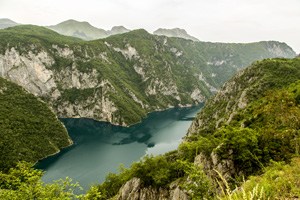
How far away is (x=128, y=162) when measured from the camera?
8444 cm

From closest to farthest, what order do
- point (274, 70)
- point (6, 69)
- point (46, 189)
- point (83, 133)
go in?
point (46, 189)
point (274, 70)
point (83, 133)
point (6, 69)

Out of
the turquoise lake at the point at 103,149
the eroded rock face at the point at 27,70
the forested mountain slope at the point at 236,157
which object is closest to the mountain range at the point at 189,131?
the forested mountain slope at the point at 236,157

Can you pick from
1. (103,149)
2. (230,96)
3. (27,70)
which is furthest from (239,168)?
(27,70)

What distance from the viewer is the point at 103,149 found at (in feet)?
338

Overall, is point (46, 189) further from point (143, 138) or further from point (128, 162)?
point (143, 138)

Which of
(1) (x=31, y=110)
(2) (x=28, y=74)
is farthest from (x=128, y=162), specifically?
(2) (x=28, y=74)

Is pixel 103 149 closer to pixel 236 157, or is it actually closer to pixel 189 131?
pixel 189 131

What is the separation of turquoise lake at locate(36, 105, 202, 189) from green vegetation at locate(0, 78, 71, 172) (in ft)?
28.9

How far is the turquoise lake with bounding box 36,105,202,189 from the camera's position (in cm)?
7606

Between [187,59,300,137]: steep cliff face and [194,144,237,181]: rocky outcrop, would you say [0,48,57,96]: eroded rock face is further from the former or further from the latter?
[194,144,237,181]: rocky outcrop

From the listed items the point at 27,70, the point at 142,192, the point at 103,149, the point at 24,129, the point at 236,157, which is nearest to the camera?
the point at 236,157

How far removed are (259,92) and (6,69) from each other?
221 meters

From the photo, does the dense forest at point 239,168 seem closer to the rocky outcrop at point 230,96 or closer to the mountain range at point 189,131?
the mountain range at point 189,131

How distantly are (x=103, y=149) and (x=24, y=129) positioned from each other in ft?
164
